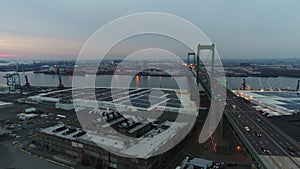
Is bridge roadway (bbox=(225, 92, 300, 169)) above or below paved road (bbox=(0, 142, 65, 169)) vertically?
above

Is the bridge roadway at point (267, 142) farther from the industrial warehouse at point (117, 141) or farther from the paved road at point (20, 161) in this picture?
the paved road at point (20, 161)

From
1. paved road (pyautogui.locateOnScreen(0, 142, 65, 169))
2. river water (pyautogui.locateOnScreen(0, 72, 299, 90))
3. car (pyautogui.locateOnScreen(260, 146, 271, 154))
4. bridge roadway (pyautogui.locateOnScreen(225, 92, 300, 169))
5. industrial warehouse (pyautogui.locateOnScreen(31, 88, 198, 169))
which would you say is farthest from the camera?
river water (pyautogui.locateOnScreen(0, 72, 299, 90))

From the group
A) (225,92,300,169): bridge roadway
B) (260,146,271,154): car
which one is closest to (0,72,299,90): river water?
(225,92,300,169): bridge roadway

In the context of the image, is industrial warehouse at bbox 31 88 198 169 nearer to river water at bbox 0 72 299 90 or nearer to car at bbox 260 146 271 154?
car at bbox 260 146 271 154

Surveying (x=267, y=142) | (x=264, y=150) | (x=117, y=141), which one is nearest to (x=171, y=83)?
(x=117, y=141)

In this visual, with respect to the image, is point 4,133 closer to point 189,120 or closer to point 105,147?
point 105,147

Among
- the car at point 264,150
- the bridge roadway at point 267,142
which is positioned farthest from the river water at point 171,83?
the car at point 264,150

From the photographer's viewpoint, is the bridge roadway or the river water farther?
the river water

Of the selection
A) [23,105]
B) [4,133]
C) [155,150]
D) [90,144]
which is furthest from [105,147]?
[23,105]
